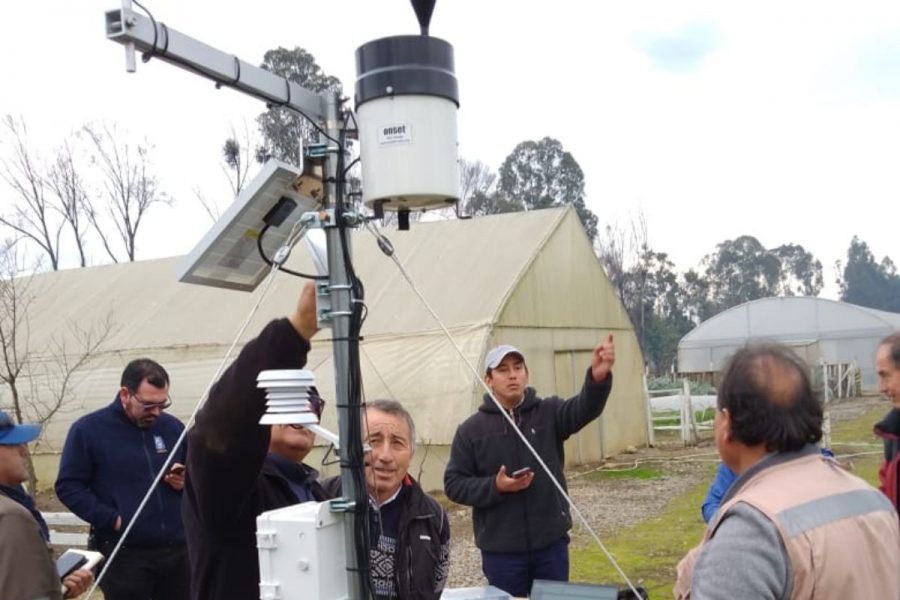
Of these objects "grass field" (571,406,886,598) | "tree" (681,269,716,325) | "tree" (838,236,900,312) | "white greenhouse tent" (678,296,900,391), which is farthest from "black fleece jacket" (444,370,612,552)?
"tree" (838,236,900,312)

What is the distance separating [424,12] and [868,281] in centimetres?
8968

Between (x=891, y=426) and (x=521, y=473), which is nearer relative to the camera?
(x=891, y=426)

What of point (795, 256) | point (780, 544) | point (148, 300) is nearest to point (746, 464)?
point (780, 544)

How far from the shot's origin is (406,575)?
2.85m

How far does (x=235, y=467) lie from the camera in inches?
86.6

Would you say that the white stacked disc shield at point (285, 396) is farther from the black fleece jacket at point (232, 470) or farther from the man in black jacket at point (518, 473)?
A: the man in black jacket at point (518, 473)

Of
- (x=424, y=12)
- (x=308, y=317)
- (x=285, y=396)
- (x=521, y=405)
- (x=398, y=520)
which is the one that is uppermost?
(x=424, y=12)

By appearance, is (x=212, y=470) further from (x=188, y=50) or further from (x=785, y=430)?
(x=785, y=430)

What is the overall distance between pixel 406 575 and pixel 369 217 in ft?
4.15

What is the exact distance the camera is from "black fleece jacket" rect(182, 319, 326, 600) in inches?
85.1

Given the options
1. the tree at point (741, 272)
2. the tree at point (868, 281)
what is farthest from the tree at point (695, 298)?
the tree at point (868, 281)

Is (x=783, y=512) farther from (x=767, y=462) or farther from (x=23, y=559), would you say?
(x=23, y=559)

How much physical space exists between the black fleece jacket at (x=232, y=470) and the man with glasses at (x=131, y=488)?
101 inches

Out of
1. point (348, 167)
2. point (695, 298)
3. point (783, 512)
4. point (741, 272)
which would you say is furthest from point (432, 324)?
point (741, 272)
